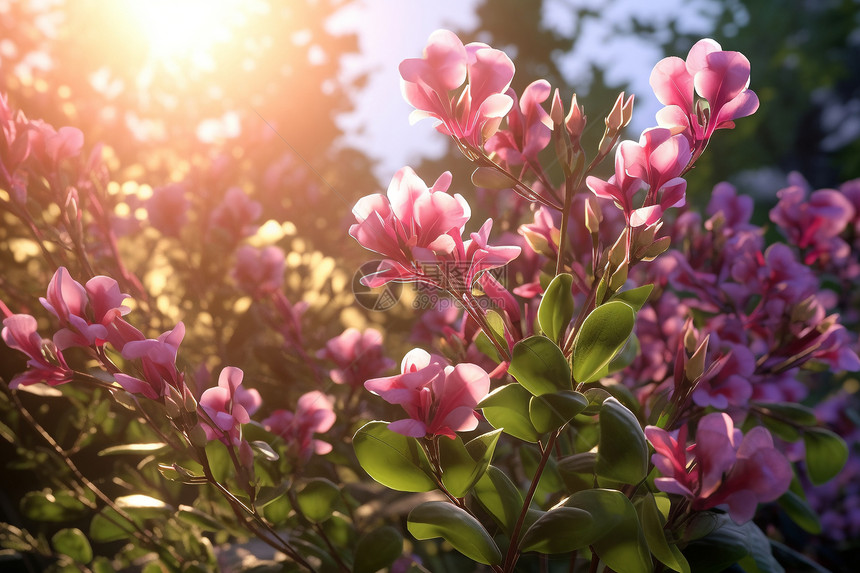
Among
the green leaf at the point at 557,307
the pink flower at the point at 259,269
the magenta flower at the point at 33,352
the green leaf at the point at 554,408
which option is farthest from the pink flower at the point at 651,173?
the pink flower at the point at 259,269

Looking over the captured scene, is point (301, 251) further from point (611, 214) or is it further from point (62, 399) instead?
point (611, 214)

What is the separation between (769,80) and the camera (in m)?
13.4

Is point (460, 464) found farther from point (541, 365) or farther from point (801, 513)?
point (801, 513)

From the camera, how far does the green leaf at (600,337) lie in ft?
1.91

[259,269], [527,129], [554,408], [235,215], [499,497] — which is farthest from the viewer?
[235,215]

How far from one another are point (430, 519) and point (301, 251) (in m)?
1.53

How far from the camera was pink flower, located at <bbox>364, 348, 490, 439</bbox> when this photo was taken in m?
0.59

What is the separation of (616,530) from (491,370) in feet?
1.45

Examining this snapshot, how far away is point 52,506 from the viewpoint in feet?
3.74

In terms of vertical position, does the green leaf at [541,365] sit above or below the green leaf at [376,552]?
above

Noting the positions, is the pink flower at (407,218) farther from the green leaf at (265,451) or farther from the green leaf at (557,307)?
the green leaf at (265,451)

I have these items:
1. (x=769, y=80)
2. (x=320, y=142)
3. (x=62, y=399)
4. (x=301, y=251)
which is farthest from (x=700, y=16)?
(x=62, y=399)

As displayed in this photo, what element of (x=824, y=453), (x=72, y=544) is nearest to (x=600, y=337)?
(x=824, y=453)

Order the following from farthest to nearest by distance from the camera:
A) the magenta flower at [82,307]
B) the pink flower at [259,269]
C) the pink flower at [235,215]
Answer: the pink flower at [235,215], the pink flower at [259,269], the magenta flower at [82,307]
